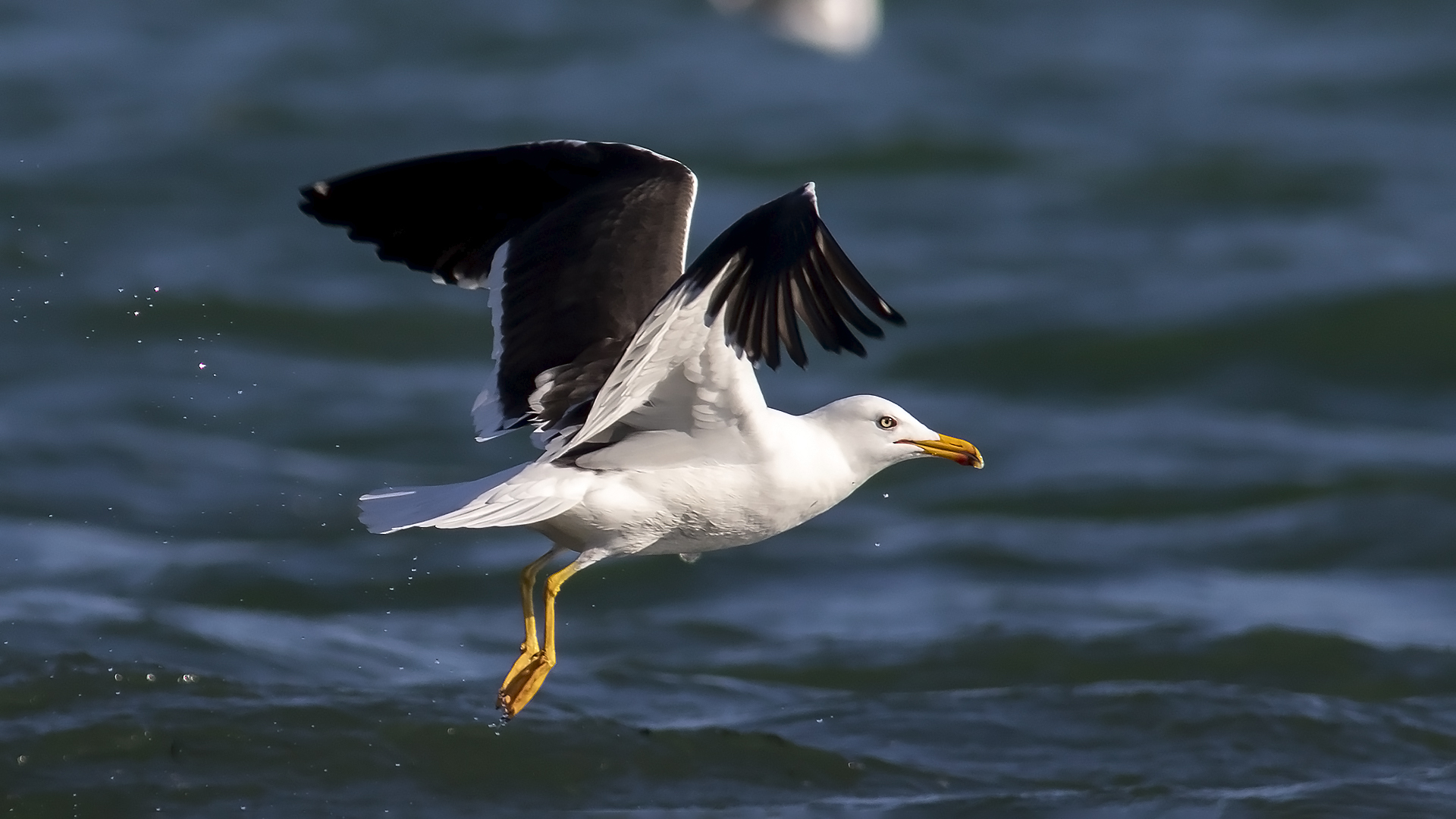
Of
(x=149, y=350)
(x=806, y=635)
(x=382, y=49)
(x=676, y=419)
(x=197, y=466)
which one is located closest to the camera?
(x=676, y=419)

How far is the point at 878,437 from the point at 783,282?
119cm

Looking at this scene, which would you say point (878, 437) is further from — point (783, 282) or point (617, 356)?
point (783, 282)

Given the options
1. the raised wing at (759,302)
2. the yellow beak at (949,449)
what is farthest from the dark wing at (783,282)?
the yellow beak at (949,449)

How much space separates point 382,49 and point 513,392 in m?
16.8

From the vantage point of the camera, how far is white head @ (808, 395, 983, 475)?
6750 millimetres

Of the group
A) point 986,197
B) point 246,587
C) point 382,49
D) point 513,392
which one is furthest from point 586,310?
point 382,49

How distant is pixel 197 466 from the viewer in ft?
40.6

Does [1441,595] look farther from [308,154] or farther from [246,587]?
[308,154]

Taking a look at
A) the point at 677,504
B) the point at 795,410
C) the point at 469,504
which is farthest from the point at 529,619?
the point at 795,410

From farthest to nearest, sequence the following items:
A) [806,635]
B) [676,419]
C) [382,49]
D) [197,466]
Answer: [382,49]
[197,466]
[806,635]
[676,419]

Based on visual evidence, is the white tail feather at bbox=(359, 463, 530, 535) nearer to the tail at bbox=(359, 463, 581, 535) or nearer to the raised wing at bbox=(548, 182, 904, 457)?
the tail at bbox=(359, 463, 581, 535)

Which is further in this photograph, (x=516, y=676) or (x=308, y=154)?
(x=308, y=154)

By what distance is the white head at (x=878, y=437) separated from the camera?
675 centimetres

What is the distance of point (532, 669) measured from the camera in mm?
6812
